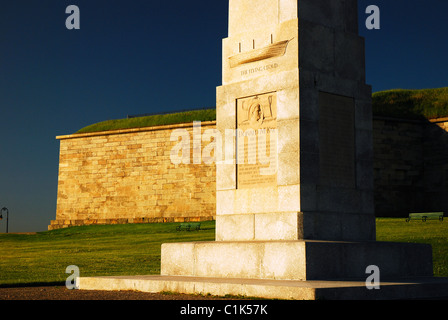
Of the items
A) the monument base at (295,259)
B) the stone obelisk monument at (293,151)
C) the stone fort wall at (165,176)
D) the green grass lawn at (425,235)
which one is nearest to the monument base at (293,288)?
the monument base at (295,259)

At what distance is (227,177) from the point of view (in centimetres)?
1019

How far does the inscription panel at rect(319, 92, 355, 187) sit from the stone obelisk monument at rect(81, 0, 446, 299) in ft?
0.06

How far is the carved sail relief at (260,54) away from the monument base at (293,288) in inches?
151

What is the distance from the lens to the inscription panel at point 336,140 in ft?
30.9

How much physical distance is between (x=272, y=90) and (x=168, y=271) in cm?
350

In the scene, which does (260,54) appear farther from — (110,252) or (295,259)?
(110,252)

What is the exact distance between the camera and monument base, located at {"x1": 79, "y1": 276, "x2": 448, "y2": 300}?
6.88 m

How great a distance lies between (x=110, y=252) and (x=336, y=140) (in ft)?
45.1

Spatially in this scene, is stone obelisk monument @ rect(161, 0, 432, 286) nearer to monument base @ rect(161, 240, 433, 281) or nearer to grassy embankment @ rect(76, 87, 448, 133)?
monument base @ rect(161, 240, 433, 281)

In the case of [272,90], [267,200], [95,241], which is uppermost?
[272,90]

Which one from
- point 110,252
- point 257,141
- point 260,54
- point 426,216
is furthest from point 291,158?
point 426,216

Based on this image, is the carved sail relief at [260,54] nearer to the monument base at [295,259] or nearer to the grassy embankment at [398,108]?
the monument base at [295,259]
